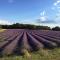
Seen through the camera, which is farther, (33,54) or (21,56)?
(33,54)

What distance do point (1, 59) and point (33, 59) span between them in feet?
4.23

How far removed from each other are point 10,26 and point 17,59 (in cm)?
6213

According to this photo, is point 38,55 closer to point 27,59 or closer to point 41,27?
point 27,59

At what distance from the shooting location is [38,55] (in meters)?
8.84

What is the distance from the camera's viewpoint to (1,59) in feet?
26.5

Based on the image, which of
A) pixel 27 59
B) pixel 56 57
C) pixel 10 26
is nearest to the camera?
pixel 27 59

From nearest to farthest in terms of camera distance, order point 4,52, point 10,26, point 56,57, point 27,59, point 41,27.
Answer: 1. point 27,59
2. point 56,57
3. point 4,52
4. point 41,27
5. point 10,26

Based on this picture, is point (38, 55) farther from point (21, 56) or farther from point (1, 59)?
point (1, 59)

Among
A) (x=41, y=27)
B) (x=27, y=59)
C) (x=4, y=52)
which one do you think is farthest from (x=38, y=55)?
(x=41, y=27)

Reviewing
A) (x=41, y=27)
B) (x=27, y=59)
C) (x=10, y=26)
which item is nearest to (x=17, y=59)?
(x=27, y=59)

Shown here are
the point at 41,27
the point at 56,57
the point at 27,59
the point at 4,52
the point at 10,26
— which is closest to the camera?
the point at 27,59

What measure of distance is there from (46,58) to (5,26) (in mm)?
64025

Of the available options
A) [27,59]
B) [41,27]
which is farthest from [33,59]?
[41,27]

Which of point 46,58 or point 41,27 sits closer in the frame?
point 46,58
